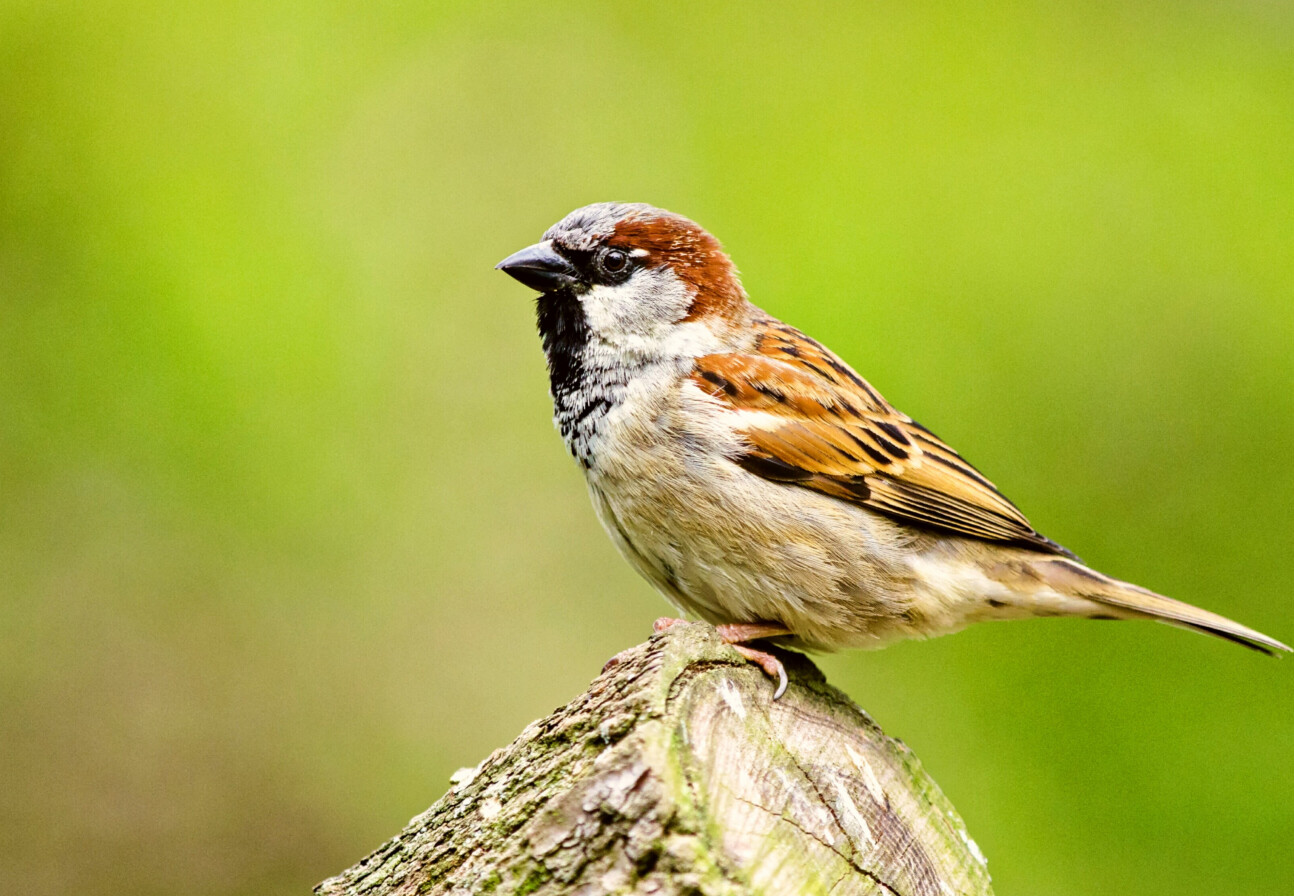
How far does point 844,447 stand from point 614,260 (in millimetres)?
743

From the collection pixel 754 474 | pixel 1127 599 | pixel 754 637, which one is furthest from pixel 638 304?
pixel 1127 599

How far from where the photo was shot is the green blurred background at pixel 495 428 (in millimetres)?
3969

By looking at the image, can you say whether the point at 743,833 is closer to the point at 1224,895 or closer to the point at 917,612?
the point at 917,612

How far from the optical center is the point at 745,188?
465cm

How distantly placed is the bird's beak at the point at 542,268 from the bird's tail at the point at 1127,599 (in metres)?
1.35

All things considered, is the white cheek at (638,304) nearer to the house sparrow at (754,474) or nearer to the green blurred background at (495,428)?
the house sparrow at (754,474)

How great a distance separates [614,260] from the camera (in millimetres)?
3053

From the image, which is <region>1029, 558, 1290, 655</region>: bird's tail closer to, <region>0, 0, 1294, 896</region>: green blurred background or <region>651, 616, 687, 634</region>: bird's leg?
<region>0, 0, 1294, 896</region>: green blurred background

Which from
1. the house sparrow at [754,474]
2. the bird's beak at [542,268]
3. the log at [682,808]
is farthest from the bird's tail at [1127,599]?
the bird's beak at [542,268]

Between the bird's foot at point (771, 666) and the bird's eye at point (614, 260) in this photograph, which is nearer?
the bird's foot at point (771, 666)

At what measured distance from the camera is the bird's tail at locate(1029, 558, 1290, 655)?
2787mm

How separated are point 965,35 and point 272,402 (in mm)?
3048

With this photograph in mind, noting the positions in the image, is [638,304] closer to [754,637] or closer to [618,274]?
[618,274]

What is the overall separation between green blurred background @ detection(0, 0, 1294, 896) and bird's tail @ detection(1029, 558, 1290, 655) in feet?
3.62
